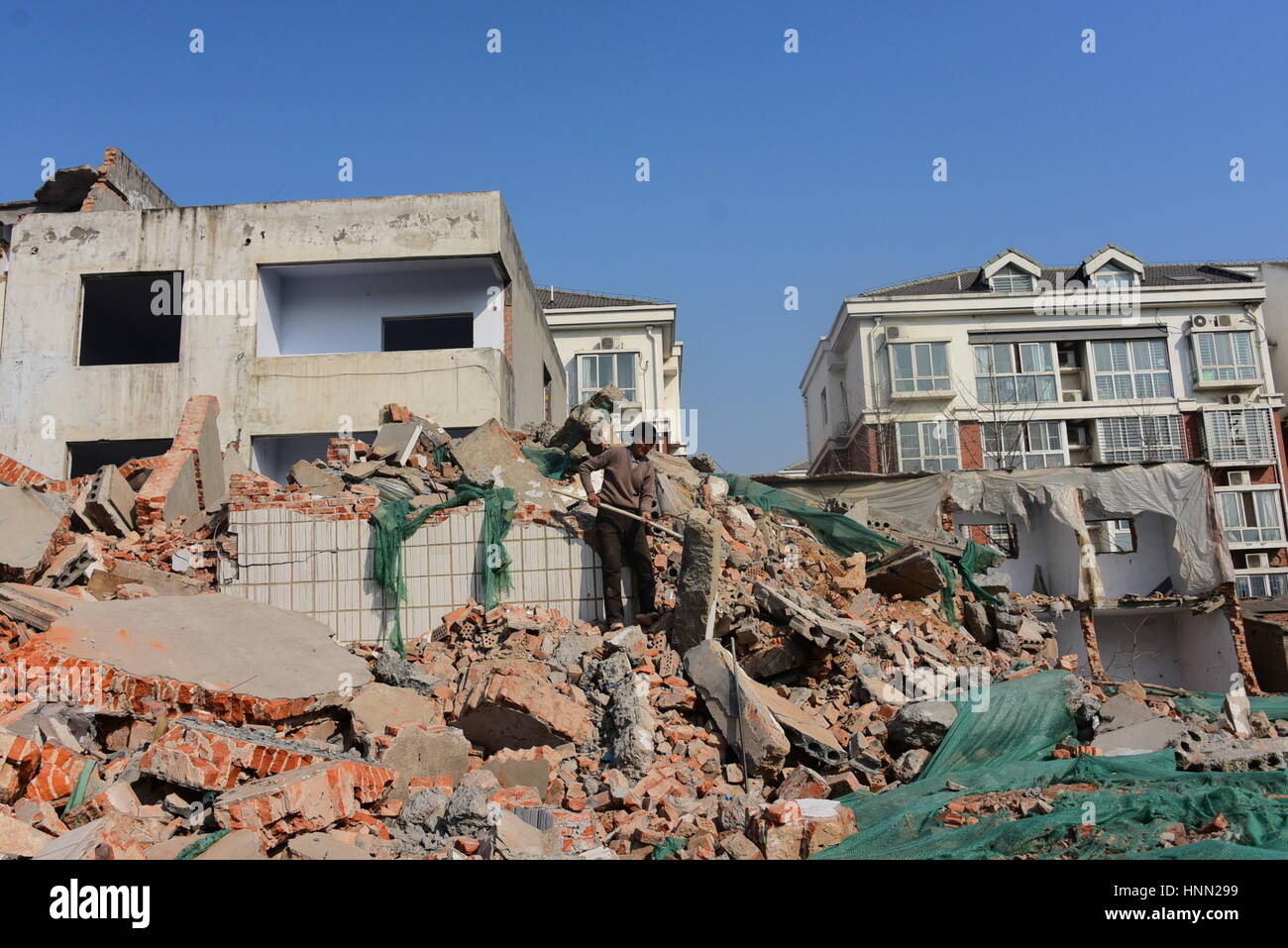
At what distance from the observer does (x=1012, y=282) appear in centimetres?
3112

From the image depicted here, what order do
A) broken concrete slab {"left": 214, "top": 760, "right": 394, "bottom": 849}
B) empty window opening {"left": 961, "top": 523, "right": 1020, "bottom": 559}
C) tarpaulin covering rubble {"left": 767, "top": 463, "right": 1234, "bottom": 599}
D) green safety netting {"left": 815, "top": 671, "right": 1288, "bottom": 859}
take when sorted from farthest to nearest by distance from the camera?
empty window opening {"left": 961, "top": 523, "right": 1020, "bottom": 559}, tarpaulin covering rubble {"left": 767, "top": 463, "right": 1234, "bottom": 599}, broken concrete slab {"left": 214, "top": 760, "right": 394, "bottom": 849}, green safety netting {"left": 815, "top": 671, "right": 1288, "bottom": 859}

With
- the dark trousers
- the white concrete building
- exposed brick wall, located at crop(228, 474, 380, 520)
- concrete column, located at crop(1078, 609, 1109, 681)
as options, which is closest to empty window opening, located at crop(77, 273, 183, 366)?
exposed brick wall, located at crop(228, 474, 380, 520)

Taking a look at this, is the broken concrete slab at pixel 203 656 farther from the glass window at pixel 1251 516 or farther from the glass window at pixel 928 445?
the glass window at pixel 1251 516

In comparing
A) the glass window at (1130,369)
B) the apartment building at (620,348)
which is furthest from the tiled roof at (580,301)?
the glass window at (1130,369)

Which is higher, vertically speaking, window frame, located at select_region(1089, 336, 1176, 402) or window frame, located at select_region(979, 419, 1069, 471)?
window frame, located at select_region(1089, 336, 1176, 402)

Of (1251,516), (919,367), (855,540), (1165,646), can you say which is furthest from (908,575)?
(1251,516)

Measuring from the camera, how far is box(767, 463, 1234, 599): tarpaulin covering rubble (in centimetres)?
1856

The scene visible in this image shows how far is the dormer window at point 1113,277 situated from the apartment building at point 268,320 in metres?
22.2

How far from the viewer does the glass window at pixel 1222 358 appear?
30.0 metres

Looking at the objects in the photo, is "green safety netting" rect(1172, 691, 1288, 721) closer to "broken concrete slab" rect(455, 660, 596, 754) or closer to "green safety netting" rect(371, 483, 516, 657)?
"broken concrete slab" rect(455, 660, 596, 754)

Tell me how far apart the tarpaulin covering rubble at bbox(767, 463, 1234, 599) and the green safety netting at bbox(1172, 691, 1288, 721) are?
8449 mm

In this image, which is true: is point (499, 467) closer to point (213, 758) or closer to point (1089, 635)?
point (213, 758)

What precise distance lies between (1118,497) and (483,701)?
16263 millimetres

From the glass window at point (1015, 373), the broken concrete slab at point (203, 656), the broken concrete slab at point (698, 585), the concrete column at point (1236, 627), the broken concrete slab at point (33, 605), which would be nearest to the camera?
the broken concrete slab at point (203, 656)
